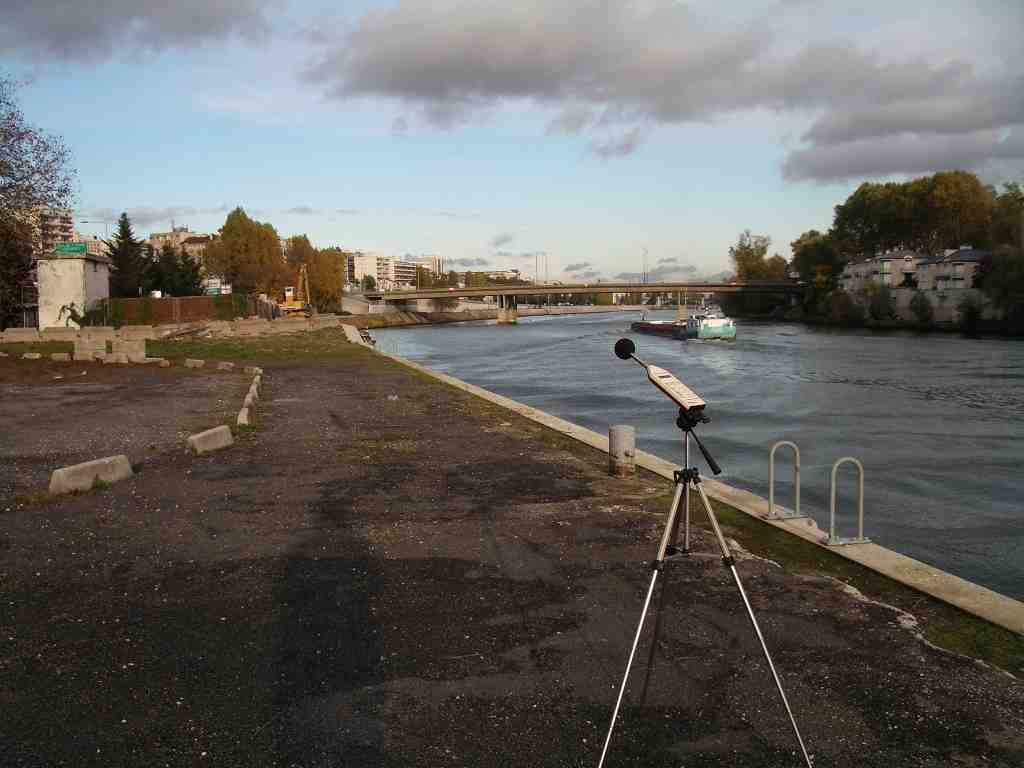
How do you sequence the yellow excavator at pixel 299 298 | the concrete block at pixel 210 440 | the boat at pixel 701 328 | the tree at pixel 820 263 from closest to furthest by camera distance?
the concrete block at pixel 210 440 < the boat at pixel 701 328 < the yellow excavator at pixel 299 298 < the tree at pixel 820 263

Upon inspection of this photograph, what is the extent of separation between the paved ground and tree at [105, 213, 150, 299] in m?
37.5

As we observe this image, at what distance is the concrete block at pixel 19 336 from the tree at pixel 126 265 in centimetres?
2311

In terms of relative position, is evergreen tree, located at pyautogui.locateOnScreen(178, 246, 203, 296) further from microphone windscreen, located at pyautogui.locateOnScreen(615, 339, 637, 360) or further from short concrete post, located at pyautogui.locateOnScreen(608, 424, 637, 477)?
microphone windscreen, located at pyautogui.locateOnScreen(615, 339, 637, 360)

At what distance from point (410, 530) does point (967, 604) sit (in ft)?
16.6

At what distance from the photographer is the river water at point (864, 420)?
43.1 ft

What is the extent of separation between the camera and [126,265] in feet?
219

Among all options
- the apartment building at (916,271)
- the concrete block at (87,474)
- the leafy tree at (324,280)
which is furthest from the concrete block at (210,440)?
the leafy tree at (324,280)

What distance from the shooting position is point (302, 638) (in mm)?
6078

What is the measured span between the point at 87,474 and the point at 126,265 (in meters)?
61.8

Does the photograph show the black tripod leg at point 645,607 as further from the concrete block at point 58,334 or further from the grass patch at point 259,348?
the concrete block at point 58,334

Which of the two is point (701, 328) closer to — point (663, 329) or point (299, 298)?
point (663, 329)

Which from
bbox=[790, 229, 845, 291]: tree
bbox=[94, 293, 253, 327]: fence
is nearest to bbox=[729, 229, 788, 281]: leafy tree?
bbox=[790, 229, 845, 291]: tree

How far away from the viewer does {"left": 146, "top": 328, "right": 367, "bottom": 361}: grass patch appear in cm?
3916

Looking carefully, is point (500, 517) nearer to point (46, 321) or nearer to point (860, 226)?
point (46, 321)
